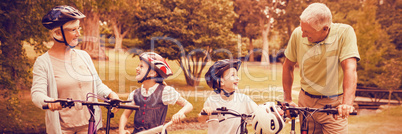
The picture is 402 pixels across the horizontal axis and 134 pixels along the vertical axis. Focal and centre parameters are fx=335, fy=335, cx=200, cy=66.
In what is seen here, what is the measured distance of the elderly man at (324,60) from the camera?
10.7 ft

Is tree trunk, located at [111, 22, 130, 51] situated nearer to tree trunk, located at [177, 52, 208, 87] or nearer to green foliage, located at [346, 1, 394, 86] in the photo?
tree trunk, located at [177, 52, 208, 87]

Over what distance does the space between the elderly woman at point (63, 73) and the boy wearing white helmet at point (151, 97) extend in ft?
1.53

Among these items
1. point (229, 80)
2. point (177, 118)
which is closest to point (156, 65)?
point (177, 118)

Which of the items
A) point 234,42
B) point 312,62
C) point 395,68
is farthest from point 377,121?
point 312,62

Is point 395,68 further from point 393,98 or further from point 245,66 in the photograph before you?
point 245,66

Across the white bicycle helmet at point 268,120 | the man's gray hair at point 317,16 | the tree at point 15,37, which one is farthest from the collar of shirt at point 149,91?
the tree at point 15,37

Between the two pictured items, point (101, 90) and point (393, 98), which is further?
point (393, 98)

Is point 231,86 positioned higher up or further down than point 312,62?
further down

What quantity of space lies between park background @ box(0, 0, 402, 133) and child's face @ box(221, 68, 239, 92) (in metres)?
6.26

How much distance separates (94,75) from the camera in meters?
3.46

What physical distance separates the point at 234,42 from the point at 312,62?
11113mm

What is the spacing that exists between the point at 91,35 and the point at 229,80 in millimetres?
12874

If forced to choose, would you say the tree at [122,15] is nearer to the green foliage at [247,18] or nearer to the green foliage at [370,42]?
the green foliage at [247,18]

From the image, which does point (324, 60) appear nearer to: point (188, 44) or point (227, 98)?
point (227, 98)
